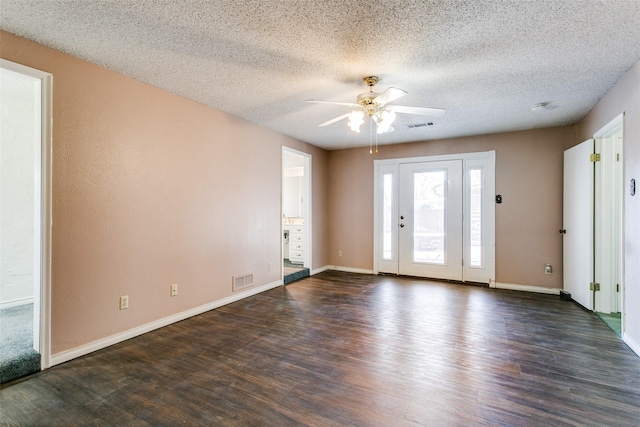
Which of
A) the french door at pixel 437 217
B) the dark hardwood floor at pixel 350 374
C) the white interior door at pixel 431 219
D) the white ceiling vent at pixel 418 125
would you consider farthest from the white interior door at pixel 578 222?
the white ceiling vent at pixel 418 125

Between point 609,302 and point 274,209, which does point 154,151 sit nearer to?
point 274,209

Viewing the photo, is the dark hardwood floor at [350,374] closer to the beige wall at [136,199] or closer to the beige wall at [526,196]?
the beige wall at [136,199]

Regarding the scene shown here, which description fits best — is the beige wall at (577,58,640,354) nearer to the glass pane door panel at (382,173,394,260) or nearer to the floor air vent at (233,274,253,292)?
the glass pane door panel at (382,173,394,260)

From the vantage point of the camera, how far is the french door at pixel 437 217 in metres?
4.92

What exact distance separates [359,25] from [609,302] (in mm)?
4072

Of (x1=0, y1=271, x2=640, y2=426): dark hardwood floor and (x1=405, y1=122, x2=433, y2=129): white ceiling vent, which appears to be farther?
(x1=405, y1=122, x2=433, y2=129): white ceiling vent

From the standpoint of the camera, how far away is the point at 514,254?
4715mm

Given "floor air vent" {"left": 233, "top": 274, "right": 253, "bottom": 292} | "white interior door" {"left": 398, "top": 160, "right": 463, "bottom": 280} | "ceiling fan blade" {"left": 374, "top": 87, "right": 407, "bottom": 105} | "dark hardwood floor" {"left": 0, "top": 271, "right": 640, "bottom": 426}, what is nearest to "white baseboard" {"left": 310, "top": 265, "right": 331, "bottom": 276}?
"white interior door" {"left": 398, "top": 160, "right": 463, "bottom": 280}

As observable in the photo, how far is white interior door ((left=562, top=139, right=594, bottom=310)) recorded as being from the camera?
3.62 m

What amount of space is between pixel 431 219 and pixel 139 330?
4505 millimetres

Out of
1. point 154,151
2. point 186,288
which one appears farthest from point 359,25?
point 186,288

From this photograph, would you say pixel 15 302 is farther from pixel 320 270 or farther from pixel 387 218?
pixel 387 218

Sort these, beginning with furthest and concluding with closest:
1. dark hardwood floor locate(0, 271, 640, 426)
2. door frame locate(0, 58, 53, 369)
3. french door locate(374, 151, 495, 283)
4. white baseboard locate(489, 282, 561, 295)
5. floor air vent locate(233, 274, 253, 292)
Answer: french door locate(374, 151, 495, 283)
white baseboard locate(489, 282, 561, 295)
floor air vent locate(233, 274, 253, 292)
door frame locate(0, 58, 53, 369)
dark hardwood floor locate(0, 271, 640, 426)

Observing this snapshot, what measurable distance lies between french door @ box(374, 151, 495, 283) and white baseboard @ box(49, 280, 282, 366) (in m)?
2.76
